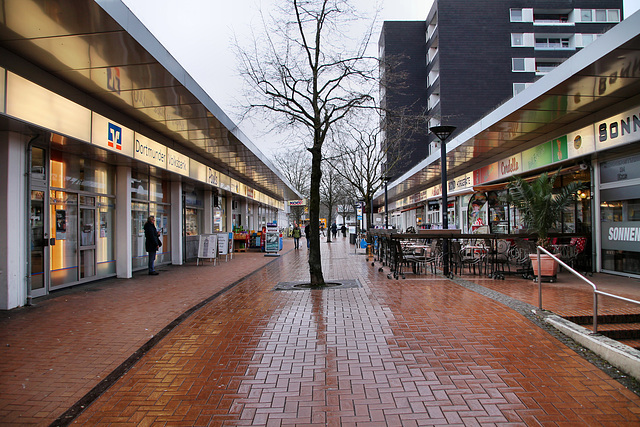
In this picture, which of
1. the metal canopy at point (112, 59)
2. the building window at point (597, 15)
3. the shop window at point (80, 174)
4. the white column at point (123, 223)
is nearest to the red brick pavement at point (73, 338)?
the white column at point (123, 223)

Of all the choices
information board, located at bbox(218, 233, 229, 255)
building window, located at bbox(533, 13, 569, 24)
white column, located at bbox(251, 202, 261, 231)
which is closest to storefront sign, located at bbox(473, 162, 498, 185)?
information board, located at bbox(218, 233, 229, 255)

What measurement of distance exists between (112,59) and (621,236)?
428 inches

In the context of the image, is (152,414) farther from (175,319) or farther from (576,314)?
(576,314)

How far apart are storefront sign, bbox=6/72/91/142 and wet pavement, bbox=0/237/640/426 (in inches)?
120

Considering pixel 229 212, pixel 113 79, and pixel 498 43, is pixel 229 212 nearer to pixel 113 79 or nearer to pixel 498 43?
pixel 113 79

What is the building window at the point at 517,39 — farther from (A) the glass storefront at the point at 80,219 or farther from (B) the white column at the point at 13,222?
(B) the white column at the point at 13,222

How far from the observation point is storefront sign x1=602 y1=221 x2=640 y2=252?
29.3ft

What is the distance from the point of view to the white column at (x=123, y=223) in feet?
35.5

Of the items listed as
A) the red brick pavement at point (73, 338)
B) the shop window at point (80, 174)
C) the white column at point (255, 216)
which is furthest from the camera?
the white column at point (255, 216)

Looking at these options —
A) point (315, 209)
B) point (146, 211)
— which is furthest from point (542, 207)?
point (146, 211)

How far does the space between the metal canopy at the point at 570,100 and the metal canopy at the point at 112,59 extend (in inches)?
270

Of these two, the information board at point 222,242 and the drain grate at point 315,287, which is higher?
the information board at point 222,242

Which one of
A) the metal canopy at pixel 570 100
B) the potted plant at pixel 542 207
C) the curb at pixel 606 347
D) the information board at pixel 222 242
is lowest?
the curb at pixel 606 347

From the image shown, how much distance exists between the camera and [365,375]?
400 centimetres
